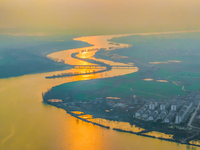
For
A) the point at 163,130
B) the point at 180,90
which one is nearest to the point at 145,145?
the point at 163,130

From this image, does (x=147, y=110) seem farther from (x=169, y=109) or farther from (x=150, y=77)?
(x=150, y=77)

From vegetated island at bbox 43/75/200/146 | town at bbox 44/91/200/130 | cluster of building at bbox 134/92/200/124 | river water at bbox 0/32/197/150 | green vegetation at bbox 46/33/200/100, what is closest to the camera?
river water at bbox 0/32/197/150

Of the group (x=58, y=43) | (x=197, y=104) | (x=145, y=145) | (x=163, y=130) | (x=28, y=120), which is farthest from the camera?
(x=58, y=43)

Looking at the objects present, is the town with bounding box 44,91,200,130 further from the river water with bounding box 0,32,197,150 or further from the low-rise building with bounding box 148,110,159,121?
the river water with bounding box 0,32,197,150

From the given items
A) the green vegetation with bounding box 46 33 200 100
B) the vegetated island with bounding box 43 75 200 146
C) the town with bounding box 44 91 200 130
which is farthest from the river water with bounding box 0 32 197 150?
the green vegetation with bounding box 46 33 200 100

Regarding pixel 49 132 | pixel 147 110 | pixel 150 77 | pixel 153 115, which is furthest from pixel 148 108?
pixel 150 77

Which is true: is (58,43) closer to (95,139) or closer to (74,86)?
(74,86)

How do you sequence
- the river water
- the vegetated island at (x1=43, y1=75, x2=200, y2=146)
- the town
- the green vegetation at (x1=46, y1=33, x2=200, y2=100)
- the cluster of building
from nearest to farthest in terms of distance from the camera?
the river water
the vegetated island at (x1=43, y1=75, x2=200, y2=146)
the town
the cluster of building
the green vegetation at (x1=46, y1=33, x2=200, y2=100)

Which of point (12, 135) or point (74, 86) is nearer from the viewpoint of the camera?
point (12, 135)

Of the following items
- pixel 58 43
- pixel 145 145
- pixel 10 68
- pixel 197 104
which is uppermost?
pixel 58 43
